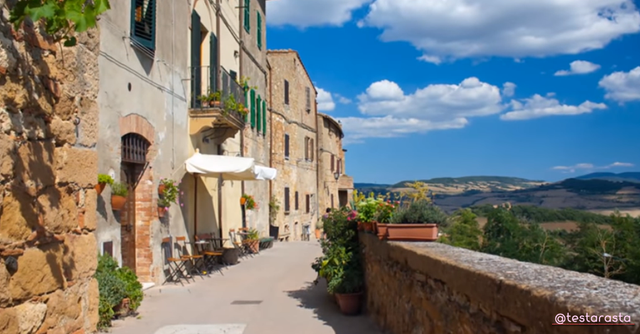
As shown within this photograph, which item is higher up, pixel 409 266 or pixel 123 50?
pixel 123 50

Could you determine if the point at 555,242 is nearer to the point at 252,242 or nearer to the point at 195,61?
the point at 252,242

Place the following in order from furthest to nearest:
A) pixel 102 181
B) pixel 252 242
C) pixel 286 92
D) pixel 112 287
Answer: pixel 286 92 → pixel 252 242 → pixel 102 181 → pixel 112 287

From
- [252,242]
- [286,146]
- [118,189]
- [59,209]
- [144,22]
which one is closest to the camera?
[59,209]

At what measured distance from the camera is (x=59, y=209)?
2910 mm

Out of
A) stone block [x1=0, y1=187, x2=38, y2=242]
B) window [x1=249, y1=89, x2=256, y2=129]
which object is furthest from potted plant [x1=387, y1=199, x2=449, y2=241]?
window [x1=249, y1=89, x2=256, y2=129]

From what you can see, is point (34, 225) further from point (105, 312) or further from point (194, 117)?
point (194, 117)

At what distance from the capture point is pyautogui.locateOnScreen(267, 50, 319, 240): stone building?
975 inches

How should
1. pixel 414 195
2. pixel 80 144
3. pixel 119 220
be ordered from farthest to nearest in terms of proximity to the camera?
1. pixel 119 220
2. pixel 414 195
3. pixel 80 144

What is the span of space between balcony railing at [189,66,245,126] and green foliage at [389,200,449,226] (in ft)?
22.3

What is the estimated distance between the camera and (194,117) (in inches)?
452

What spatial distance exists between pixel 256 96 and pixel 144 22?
9.59 meters

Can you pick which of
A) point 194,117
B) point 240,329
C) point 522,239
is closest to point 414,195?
point 240,329

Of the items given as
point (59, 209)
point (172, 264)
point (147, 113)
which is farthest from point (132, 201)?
point (59, 209)

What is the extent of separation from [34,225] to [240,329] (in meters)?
4.37
